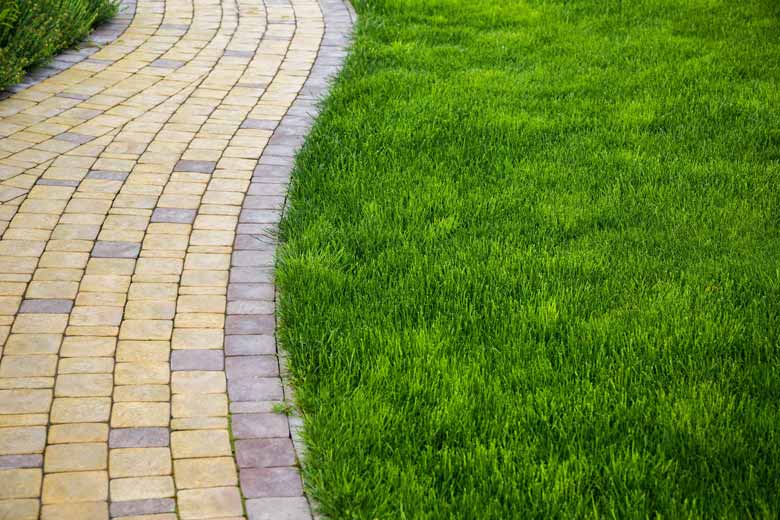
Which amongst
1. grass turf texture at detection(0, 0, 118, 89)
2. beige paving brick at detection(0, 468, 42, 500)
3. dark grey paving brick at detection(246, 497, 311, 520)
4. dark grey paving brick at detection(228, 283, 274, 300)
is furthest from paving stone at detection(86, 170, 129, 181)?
dark grey paving brick at detection(246, 497, 311, 520)

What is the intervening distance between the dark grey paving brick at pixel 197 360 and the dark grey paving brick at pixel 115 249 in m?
1.05

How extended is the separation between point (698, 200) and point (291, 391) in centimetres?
288

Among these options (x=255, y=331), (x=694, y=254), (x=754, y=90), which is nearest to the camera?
(x=255, y=331)

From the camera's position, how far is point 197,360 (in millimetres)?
4340

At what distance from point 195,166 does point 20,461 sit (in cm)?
295

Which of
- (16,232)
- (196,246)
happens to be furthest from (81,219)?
(196,246)

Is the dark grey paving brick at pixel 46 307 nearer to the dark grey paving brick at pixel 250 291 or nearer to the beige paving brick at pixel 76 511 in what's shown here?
the dark grey paving brick at pixel 250 291

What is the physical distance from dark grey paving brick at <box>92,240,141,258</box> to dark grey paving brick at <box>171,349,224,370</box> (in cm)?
105

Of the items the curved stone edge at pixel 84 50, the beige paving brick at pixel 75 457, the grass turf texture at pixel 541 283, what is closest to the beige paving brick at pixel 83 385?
the beige paving brick at pixel 75 457

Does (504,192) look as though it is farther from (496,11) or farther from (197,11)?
(197,11)

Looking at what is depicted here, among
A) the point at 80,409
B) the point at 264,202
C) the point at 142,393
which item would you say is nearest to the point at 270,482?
the point at 142,393

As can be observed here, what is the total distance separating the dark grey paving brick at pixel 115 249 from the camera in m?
5.22

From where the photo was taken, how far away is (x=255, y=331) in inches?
180

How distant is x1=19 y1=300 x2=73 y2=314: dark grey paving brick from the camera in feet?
15.4
